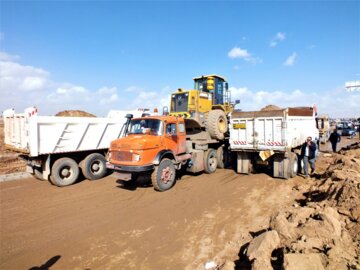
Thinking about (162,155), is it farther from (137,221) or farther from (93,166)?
(93,166)

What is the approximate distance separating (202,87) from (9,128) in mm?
9251

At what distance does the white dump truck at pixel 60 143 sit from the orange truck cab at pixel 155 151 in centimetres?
186

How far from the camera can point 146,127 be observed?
8.91 metres

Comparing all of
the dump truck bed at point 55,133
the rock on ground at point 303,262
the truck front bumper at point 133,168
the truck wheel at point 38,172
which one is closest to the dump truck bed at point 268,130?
the truck front bumper at point 133,168

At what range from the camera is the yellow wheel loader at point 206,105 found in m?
11.4

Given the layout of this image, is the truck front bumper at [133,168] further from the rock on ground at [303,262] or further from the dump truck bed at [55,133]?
the rock on ground at [303,262]

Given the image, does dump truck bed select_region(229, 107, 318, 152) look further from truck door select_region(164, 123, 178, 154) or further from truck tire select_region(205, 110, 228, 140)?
truck door select_region(164, 123, 178, 154)

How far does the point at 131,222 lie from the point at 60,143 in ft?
16.3

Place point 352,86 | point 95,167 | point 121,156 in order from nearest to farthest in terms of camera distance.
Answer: point 121,156 < point 95,167 < point 352,86

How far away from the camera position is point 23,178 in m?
10.8

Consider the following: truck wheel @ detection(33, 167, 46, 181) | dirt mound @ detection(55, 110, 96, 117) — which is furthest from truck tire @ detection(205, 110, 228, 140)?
dirt mound @ detection(55, 110, 96, 117)

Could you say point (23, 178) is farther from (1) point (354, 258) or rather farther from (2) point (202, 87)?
(1) point (354, 258)

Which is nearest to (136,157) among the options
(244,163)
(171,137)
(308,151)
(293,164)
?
(171,137)

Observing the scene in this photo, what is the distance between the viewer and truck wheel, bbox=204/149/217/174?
36.0ft
